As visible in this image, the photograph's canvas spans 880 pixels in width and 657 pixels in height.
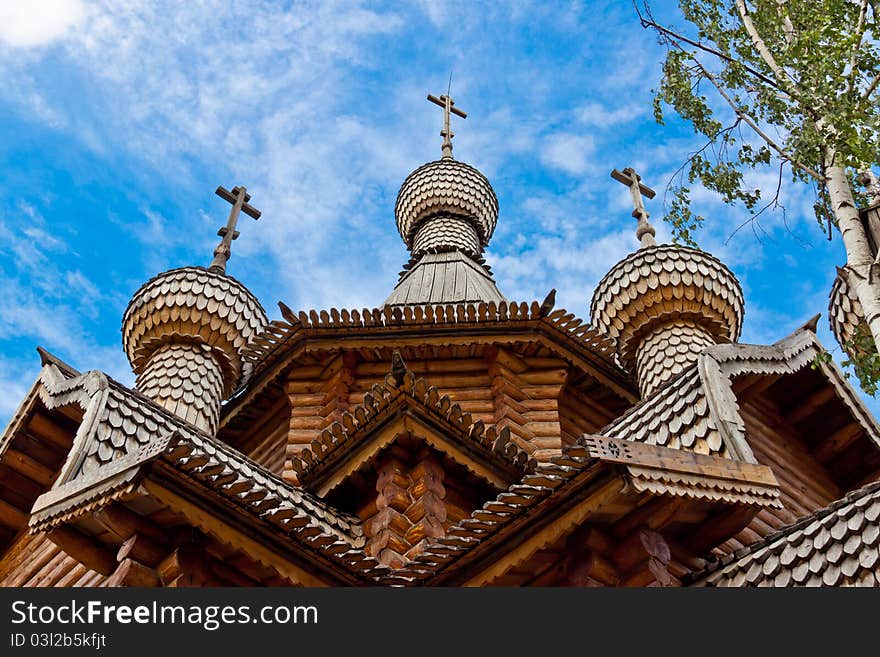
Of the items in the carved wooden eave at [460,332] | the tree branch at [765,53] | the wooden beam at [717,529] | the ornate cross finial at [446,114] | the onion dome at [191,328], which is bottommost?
the wooden beam at [717,529]

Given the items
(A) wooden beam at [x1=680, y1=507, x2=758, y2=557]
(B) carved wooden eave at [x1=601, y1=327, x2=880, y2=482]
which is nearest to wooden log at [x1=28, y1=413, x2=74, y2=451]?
(B) carved wooden eave at [x1=601, y1=327, x2=880, y2=482]

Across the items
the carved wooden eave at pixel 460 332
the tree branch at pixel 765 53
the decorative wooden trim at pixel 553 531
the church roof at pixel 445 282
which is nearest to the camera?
the decorative wooden trim at pixel 553 531

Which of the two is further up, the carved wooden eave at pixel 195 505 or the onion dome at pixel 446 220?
the onion dome at pixel 446 220

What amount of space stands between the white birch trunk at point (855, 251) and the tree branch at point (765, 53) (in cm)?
69

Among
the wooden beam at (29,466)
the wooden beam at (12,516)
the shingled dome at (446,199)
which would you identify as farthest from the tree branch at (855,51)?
the shingled dome at (446,199)

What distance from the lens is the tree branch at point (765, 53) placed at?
21.2 feet

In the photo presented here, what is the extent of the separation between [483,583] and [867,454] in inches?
164

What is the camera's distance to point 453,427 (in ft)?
26.2

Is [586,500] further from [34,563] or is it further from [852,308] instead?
[34,563]

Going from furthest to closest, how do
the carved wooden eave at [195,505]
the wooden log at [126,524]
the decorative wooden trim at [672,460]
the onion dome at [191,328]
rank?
the onion dome at [191,328], the wooden log at [126,524], the carved wooden eave at [195,505], the decorative wooden trim at [672,460]

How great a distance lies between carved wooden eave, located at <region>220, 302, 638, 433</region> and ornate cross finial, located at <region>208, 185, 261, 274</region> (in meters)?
2.66

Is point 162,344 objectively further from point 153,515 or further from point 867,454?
point 867,454

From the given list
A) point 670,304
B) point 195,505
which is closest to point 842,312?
point 195,505

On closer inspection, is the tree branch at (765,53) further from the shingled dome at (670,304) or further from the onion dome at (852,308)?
the shingled dome at (670,304)
